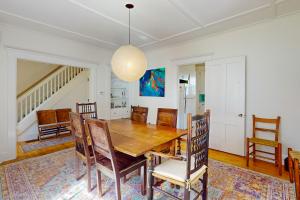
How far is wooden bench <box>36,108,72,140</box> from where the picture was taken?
14.0 feet

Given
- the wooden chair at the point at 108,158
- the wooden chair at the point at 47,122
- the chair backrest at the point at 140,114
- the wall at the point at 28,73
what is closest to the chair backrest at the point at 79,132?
the wooden chair at the point at 108,158

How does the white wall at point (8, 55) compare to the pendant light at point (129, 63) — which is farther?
the white wall at point (8, 55)

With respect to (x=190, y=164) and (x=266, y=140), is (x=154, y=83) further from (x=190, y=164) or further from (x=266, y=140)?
(x=190, y=164)

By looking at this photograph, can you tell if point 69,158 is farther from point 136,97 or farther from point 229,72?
point 229,72

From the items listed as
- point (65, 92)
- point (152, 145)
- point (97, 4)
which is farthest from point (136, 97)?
point (152, 145)

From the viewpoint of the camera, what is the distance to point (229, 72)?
10.9 feet

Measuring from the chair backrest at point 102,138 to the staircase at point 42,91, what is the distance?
11.7 feet

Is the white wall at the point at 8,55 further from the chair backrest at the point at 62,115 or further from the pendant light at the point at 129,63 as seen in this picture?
the pendant light at the point at 129,63

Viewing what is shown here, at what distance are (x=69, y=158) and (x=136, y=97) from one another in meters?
2.84

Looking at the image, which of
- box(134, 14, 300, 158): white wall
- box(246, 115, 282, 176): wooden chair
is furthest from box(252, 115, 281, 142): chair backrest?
box(134, 14, 300, 158): white wall

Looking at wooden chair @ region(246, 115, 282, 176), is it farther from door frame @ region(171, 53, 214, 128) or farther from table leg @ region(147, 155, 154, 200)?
table leg @ region(147, 155, 154, 200)

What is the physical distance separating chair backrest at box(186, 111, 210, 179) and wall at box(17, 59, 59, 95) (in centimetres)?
577

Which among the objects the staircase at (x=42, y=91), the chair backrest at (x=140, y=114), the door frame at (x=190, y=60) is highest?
the door frame at (x=190, y=60)

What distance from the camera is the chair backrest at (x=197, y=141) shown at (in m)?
1.43
